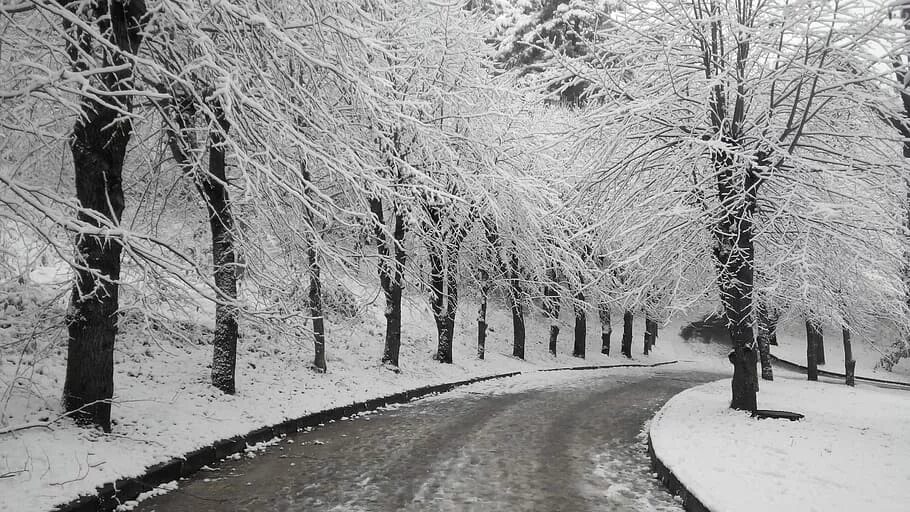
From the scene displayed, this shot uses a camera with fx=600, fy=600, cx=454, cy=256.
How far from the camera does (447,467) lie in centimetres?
833

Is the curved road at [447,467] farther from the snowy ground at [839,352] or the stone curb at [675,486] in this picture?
the snowy ground at [839,352]

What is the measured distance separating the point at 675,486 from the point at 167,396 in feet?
26.0

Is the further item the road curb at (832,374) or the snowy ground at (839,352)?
the snowy ground at (839,352)

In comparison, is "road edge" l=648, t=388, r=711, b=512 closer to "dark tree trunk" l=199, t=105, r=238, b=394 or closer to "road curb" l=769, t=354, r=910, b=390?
"dark tree trunk" l=199, t=105, r=238, b=394

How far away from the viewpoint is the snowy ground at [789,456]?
6.54 meters

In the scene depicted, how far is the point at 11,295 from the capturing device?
11734 mm

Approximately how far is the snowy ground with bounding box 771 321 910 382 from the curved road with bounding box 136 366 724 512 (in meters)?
22.7

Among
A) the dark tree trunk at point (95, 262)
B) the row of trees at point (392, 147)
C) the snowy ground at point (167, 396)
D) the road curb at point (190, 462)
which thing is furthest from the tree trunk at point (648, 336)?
the dark tree trunk at point (95, 262)

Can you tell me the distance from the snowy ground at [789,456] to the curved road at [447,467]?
0.64m

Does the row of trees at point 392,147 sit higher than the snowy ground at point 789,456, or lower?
higher

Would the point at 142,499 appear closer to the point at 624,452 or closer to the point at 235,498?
the point at 235,498

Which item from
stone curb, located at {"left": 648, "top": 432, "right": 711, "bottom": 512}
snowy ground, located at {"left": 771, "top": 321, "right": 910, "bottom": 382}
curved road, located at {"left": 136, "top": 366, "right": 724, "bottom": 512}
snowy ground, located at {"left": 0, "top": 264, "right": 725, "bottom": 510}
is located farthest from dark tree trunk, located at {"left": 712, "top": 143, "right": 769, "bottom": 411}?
snowy ground, located at {"left": 771, "top": 321, "right": 910, "bottom": 382}

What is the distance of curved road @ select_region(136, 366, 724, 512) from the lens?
6.78m

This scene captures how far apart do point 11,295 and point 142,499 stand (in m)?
7.46
